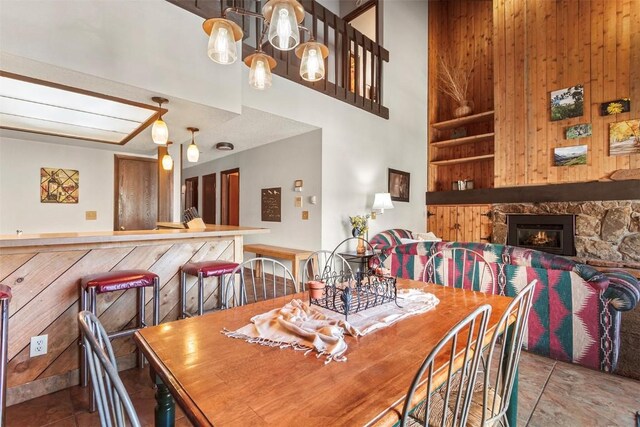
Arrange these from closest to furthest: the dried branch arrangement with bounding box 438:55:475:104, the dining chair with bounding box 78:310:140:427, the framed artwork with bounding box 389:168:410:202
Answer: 1. the dining chair with bounding box 78:310:140:427
2. the framed artwork with bounding box 389:168:410:202
3. the dried branch arrangement with bounding box 438:55:475:104

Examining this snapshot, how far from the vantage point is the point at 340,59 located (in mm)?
5031

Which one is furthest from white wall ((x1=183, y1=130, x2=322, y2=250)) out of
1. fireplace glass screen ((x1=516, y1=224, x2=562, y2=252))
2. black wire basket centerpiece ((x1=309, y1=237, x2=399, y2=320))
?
fireplace glass screen ((x1=516, y1=224, x2=562, y2=252))

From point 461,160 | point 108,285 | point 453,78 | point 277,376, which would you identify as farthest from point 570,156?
point 108,285

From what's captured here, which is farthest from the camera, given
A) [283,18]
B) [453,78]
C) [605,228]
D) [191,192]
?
[191,192]

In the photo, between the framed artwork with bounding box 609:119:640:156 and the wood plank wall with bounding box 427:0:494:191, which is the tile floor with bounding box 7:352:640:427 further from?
the wood plank wall with bounding box 427:0:494:191

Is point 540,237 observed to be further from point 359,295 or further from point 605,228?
point 359,295

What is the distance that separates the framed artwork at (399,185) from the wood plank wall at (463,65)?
3.15 ft

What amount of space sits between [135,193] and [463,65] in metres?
6.69

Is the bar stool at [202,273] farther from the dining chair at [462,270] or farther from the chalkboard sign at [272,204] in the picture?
the chalkboard sign at [272,204]

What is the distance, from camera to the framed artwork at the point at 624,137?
13.9 feet

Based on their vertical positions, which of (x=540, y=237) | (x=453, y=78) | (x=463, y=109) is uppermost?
(x=453, y=78)

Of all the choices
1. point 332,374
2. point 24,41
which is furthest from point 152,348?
point 24,41

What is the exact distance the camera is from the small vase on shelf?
6.14m

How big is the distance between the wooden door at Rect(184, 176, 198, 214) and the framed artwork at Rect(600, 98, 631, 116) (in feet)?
25.9
